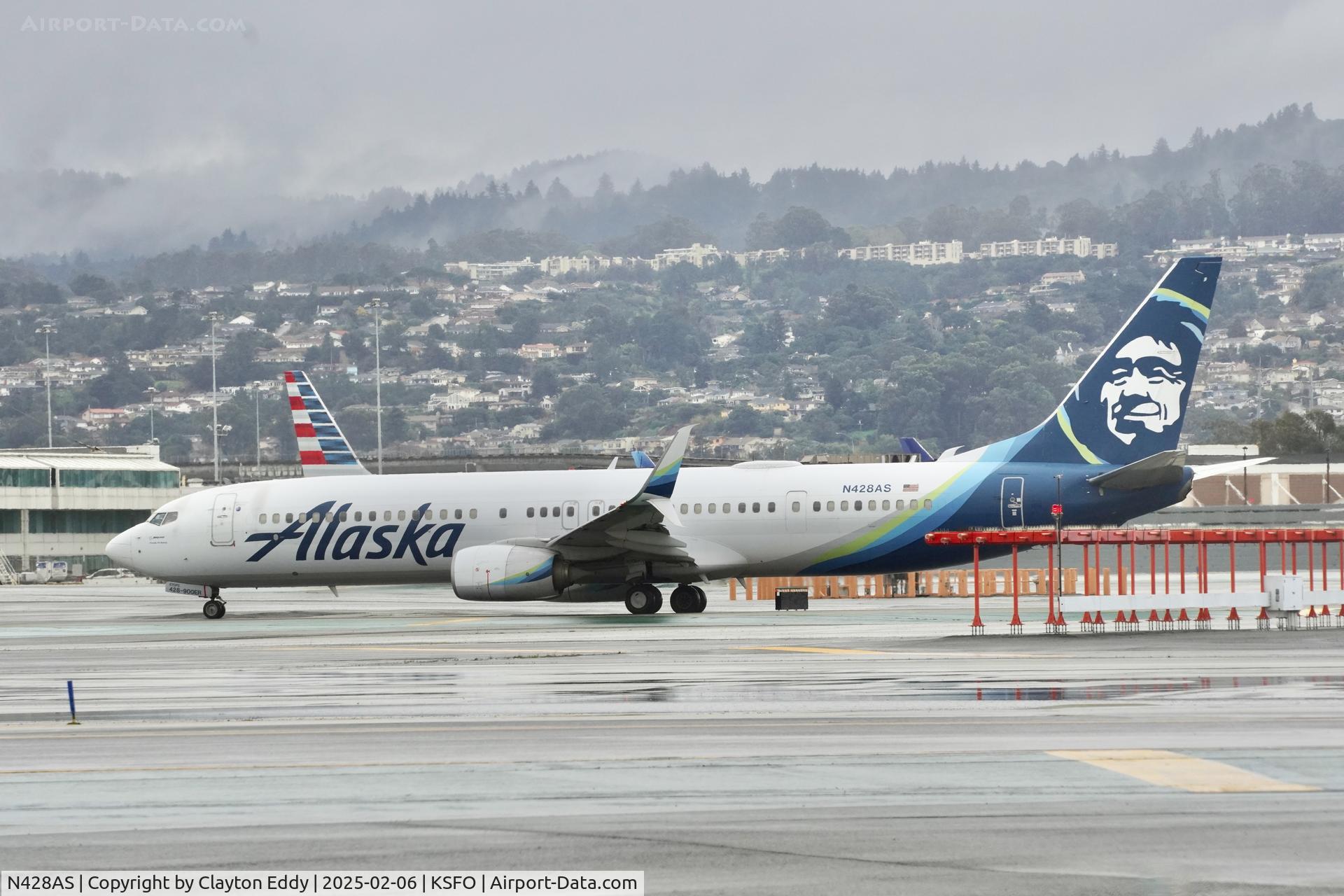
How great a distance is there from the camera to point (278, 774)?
12.9 m

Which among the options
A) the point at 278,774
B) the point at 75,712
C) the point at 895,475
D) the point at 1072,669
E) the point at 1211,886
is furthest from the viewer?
the point at 895,475

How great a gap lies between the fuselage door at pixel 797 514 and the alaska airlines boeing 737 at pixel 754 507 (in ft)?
0.10

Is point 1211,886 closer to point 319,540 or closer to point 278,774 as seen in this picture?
point 278,774

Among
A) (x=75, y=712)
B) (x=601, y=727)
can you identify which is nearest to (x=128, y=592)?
(x=75, y=712)

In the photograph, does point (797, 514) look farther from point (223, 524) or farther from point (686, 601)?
point (223, 524)

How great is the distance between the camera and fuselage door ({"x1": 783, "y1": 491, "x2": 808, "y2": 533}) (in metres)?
35.3

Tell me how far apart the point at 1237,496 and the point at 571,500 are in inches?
2563

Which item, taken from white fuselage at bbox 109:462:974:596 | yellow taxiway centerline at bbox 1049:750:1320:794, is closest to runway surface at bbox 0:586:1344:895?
yellow taxiway centerline at bbox 1049:750:1320:794

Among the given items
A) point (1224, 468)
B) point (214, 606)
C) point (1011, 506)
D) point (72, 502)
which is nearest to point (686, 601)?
point (1011, 506)

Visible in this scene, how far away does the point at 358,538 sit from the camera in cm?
3719

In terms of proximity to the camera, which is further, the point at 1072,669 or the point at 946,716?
the point at 1072,669

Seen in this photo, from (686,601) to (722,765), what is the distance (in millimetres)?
23241

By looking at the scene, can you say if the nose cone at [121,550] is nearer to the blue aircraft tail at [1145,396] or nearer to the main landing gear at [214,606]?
the main landing gear at [214,606]

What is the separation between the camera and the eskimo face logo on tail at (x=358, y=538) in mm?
36844
